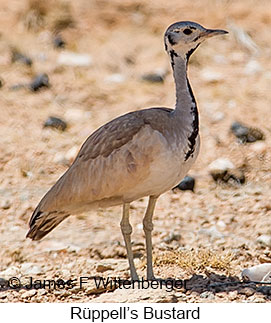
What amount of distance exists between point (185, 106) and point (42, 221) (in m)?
1.25

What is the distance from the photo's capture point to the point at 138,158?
16.2 feet

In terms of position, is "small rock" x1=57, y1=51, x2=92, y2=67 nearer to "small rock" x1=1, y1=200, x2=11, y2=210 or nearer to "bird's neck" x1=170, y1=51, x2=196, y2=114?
"small rock" x1=1, y1=200, x2=11, y2=210

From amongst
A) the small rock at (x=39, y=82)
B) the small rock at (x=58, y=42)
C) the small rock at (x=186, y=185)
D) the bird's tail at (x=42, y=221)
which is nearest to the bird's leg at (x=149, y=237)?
the bird's tail at (x=42, y=221)

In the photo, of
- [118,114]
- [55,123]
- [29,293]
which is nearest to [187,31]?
[29,293]

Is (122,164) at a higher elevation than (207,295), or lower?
higher

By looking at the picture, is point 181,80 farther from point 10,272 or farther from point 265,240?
point 10,272

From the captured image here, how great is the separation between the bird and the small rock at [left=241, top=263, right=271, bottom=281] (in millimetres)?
642

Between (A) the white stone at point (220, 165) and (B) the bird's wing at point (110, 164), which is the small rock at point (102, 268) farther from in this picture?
(A) the white stone at point (220, 165)

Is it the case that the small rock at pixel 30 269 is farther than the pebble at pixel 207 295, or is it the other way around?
the small rock at pixel 30 269

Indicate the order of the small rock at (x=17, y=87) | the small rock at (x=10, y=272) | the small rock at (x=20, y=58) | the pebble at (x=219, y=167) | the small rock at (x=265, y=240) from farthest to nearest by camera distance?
the small rock at (x=20, y=58) → the small rock at (x=17, y=87) → the pebble at (x=219, y=167) → the small rock at (x=265, y=240) → the small rock at (x=10, y=272)

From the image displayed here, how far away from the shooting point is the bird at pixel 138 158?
16.1ft

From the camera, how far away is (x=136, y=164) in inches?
194

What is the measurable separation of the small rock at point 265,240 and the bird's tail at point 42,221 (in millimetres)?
1627

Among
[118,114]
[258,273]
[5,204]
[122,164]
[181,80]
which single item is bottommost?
[258,273]
